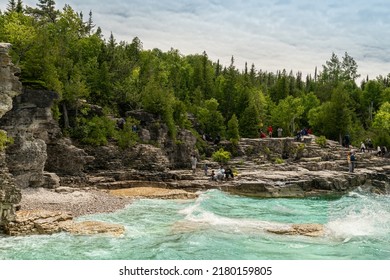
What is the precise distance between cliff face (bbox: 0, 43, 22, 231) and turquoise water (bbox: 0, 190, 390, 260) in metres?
2.20

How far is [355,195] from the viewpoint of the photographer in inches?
1663

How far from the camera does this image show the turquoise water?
1939 cm

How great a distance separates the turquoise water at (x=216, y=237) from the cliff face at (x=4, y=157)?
2201mm

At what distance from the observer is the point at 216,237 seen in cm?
2233

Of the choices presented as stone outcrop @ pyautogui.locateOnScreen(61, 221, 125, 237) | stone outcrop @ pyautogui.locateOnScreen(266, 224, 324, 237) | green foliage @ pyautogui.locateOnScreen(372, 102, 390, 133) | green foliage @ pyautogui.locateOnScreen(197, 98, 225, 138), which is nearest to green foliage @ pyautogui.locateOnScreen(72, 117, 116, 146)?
stone outcrop @ pyautogui.locateOnScreen(61, 221, 125, 237)

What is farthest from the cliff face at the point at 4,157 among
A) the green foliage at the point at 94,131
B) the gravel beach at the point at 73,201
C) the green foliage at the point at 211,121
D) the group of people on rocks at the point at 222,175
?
the green foliage at the point at 211,121

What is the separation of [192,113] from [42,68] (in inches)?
1375

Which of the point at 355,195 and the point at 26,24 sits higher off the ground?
the point at 26,24

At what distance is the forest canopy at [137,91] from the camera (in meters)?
38.4

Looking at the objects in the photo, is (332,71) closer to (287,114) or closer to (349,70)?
(349,70)

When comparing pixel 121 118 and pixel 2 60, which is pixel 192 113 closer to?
pixel 121 118
